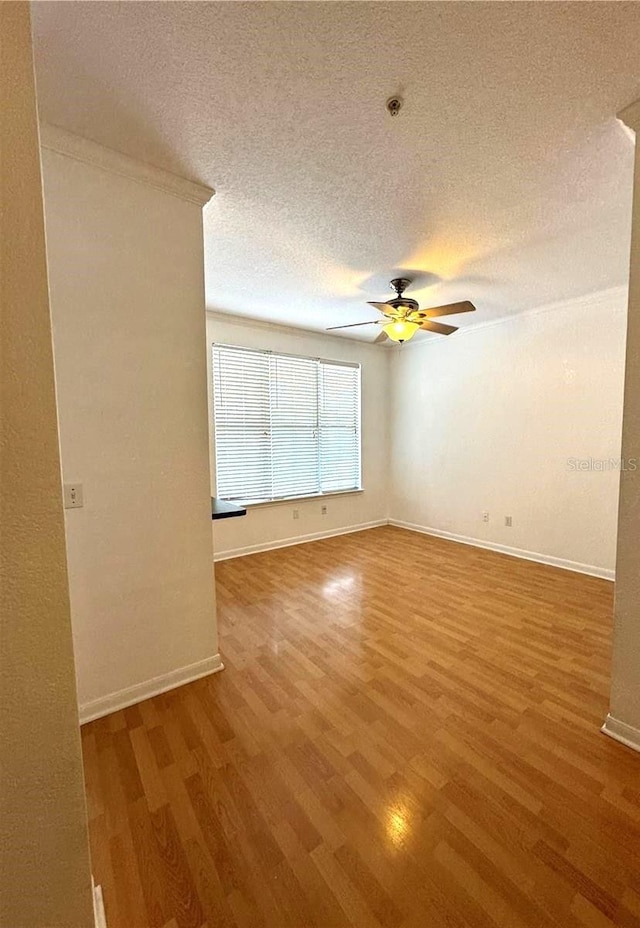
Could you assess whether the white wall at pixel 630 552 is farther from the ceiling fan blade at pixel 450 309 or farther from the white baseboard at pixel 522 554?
the white baseboard at pixel 522 554

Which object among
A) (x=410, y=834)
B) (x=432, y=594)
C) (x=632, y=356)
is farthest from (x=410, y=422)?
(x=410, y=834)

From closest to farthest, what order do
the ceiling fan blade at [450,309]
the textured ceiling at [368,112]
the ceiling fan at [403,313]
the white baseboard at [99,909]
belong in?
the white baseboard at [99,909], the textured ceiling at [368,112], the ceiling fan blade at [450,309], the ceiling fan at [403,313]

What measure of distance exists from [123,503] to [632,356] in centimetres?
231

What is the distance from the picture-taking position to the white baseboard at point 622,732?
1533 mm

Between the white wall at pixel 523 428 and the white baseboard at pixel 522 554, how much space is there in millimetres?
27

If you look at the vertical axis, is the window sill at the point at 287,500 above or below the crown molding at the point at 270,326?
below

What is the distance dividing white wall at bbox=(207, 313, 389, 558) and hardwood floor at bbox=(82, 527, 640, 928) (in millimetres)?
1744

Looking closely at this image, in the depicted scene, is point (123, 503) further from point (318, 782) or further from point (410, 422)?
point (410, 422)

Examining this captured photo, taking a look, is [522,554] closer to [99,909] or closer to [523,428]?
[523,428]

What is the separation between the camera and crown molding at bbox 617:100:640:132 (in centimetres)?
141

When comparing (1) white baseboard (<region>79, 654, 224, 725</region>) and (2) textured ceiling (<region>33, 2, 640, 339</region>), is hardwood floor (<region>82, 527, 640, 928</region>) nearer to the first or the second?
(1) white baseboard (<region>79, 654, 224, 725</region>)

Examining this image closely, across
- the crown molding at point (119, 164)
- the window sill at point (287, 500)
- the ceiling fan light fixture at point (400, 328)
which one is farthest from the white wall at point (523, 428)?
the crown molding at point (119, 164)

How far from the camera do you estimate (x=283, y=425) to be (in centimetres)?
444

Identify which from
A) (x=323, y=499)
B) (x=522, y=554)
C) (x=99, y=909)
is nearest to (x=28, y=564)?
(x=99, y=909)
